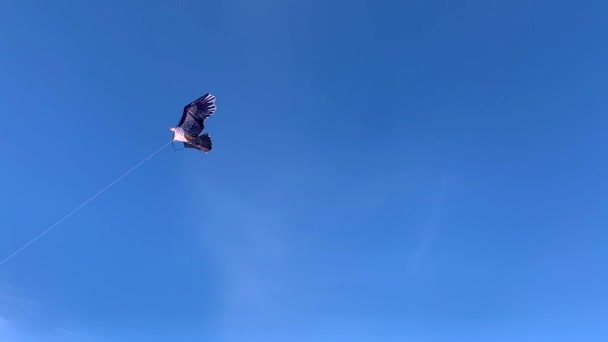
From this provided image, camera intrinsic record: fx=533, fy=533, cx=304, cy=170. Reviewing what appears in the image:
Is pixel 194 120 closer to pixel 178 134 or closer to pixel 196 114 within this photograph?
pixel 196 114

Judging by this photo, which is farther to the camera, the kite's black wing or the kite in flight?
the kite's black wing

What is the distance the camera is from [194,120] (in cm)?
5322

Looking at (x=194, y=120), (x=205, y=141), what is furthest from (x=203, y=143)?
(x=194, y=120)

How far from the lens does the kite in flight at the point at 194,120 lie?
52188 millimetres

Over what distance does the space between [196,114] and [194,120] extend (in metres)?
0.73

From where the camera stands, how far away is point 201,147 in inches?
2179

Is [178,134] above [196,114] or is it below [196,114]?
below

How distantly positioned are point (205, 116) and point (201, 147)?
12.1ft

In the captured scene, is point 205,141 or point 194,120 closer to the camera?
point 194,120

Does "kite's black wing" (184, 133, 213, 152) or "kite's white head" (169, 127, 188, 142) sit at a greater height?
"kite's black wing" (184, 133, 213, 152)

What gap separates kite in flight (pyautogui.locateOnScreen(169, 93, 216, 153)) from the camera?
52.2m

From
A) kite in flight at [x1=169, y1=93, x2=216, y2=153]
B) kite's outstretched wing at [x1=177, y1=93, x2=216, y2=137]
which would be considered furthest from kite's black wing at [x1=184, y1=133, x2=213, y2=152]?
kite's outstretched wing at [x1=177, y1=93, x2=216, y2=137]

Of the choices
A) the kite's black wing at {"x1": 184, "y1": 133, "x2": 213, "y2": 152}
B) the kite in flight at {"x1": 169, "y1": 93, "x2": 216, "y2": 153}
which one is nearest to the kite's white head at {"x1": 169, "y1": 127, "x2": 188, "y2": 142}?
the kite in flight at {"x1": 169, "y1": 93, "x2": 216, "y2": 153}

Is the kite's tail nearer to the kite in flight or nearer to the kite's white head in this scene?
the kite in flight
